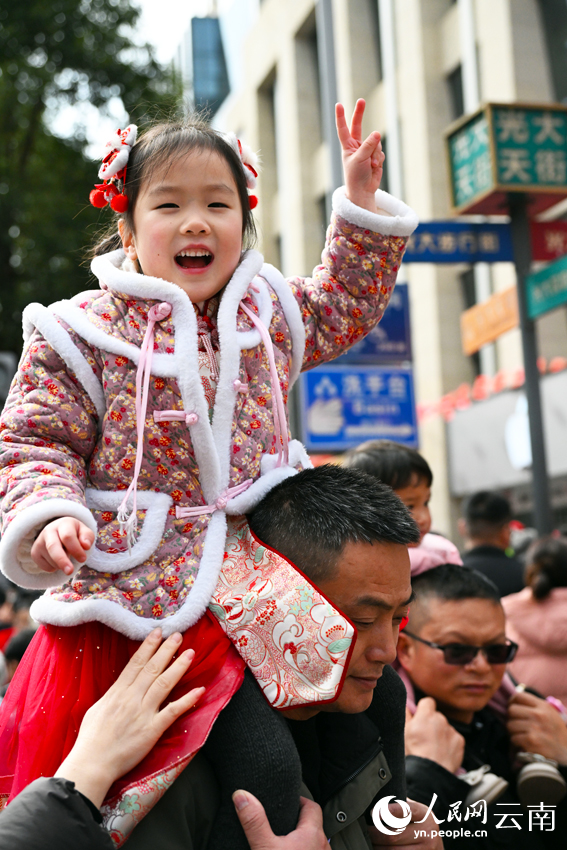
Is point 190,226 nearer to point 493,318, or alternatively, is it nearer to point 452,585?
point 452,585

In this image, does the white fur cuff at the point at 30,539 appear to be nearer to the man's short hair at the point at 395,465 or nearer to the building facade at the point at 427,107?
the man's short hair at the point at 395,465

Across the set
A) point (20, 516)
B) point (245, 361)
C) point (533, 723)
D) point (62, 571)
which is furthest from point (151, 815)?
point (533, 723)

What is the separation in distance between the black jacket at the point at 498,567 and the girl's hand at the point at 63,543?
12.6ft

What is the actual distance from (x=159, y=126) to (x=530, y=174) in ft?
19.0

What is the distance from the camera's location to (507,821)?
8.70 feet

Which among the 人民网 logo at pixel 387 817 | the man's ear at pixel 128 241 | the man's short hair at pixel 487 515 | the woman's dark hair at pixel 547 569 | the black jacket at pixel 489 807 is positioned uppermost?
the man's ear at pixel 128 241

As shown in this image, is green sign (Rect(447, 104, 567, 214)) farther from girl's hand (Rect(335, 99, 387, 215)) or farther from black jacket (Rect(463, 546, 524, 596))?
girl's hand (Rect(335, 99, 387, 215))

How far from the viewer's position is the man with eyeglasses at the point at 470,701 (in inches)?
107

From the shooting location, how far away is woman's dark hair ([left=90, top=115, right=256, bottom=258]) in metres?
2.03

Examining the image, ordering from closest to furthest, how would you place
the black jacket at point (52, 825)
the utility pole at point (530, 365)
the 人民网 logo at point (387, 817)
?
the black jacket at point (52, 825) → the 人民网 logo at point (387, 817) → the utility pole at point (530, 365)

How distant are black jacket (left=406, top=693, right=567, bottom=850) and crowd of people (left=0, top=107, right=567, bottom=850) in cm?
42

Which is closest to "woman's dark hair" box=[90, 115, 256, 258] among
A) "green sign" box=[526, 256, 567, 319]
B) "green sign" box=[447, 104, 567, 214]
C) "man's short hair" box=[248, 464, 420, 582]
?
"man's short hair" box=[248, 464, 420, 582]

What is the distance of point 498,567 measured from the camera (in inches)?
210

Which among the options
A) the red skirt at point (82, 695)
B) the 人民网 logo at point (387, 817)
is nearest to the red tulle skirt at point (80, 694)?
the red skirt at point (82, 695)
